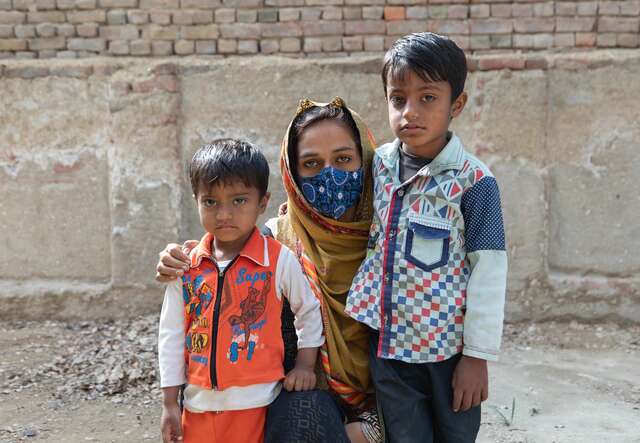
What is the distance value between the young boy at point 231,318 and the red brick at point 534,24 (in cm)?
286

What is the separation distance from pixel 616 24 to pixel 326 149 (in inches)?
119

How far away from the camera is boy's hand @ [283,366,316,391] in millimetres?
2041

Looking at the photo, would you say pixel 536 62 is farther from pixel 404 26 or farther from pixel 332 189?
pixel 332 189

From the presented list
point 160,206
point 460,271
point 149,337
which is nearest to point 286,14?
point 160,206

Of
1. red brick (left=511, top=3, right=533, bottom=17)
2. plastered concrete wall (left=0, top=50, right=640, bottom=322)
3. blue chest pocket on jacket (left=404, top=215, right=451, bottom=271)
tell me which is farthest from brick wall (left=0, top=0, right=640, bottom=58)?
blue chest pocket on jacket (left=404, top=215, right=451, bottom=271)

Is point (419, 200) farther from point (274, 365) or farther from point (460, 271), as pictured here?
point (274, 365)

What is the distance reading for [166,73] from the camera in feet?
14.5

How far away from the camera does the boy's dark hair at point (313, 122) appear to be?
7.34 ft

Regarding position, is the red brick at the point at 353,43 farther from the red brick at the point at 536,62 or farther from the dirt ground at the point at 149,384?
the dirt ground at the point at 149,384

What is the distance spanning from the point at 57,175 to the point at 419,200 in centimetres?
334

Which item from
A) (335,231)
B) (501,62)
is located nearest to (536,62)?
(501,62)

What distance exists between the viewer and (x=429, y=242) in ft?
6.55

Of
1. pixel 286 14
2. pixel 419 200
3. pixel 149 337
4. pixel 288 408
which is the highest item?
pixel 286 14

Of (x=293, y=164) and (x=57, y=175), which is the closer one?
(x=293, y=164)
